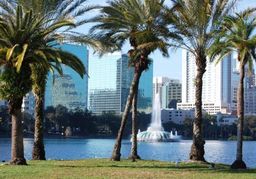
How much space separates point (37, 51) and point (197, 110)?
10032 millimetres

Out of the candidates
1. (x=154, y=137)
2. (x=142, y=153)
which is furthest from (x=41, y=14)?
(x=154, y=137)

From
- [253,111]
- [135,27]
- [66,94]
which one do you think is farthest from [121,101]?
[135,27]

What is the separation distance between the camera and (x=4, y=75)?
23.1m

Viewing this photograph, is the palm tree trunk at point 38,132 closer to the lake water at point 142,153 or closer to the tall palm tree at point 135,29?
the tall palm tree at point 135,29

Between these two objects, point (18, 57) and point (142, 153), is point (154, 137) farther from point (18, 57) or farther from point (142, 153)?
point (18, 57)

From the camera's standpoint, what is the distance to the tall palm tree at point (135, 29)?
27.8 meters

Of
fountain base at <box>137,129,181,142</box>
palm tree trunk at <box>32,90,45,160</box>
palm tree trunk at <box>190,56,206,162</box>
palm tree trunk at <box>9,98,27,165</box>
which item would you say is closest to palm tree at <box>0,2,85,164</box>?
palm tree trunk at <box>9,98,27,165</box>

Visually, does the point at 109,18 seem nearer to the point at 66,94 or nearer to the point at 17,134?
the point at 17,134

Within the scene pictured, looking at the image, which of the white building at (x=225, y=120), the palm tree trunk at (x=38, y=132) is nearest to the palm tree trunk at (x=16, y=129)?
the palm tree trunk at (x=38, y=132)

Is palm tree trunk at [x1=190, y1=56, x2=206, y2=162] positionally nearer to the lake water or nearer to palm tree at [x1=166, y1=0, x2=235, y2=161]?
palm tree at [x1=166, y1=0, x2=235, y2=161]

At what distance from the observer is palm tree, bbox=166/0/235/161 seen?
1064 inches

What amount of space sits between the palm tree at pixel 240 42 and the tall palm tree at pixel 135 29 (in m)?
2.87

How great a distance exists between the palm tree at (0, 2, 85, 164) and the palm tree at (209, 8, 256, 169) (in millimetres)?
7969

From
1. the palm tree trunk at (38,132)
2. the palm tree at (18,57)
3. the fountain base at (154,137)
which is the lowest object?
the fountain base at (154,137)
